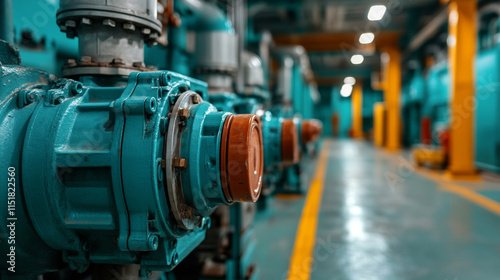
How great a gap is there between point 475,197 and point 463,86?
9.17ft

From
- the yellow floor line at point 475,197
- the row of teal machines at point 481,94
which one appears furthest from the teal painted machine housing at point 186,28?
the row of teal machines at point 481,94

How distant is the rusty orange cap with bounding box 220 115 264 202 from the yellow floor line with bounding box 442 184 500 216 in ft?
15.1

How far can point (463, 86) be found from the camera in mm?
7094

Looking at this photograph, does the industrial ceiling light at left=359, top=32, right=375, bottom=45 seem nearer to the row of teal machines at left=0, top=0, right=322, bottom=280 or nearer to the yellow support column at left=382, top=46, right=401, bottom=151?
the yellow support column at left=382, top=46, right=401, bottom=151

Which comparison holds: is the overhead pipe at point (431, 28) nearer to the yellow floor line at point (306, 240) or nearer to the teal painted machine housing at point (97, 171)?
the yellow floor line at point (306, 240)

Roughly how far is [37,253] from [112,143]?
0.41 meters

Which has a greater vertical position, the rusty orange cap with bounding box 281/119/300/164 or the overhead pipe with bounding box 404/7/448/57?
the overhead pipe with bounding box 404/7/448/57

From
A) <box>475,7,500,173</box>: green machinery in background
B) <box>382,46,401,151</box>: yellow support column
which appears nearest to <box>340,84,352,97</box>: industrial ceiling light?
<box>382,46,401,151</box>: yellow support column

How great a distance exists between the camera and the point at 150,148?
96 centimetres

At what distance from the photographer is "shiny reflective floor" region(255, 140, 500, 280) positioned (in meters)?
2.74

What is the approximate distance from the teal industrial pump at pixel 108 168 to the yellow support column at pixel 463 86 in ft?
24.3

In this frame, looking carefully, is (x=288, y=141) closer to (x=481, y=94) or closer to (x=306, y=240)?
(x=306, y=240)

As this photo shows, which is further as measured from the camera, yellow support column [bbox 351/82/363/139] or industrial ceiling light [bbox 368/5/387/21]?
yellow support column [bbox 351/82/363/139]

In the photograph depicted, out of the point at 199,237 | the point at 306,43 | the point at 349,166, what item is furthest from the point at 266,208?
the point at 306,43
